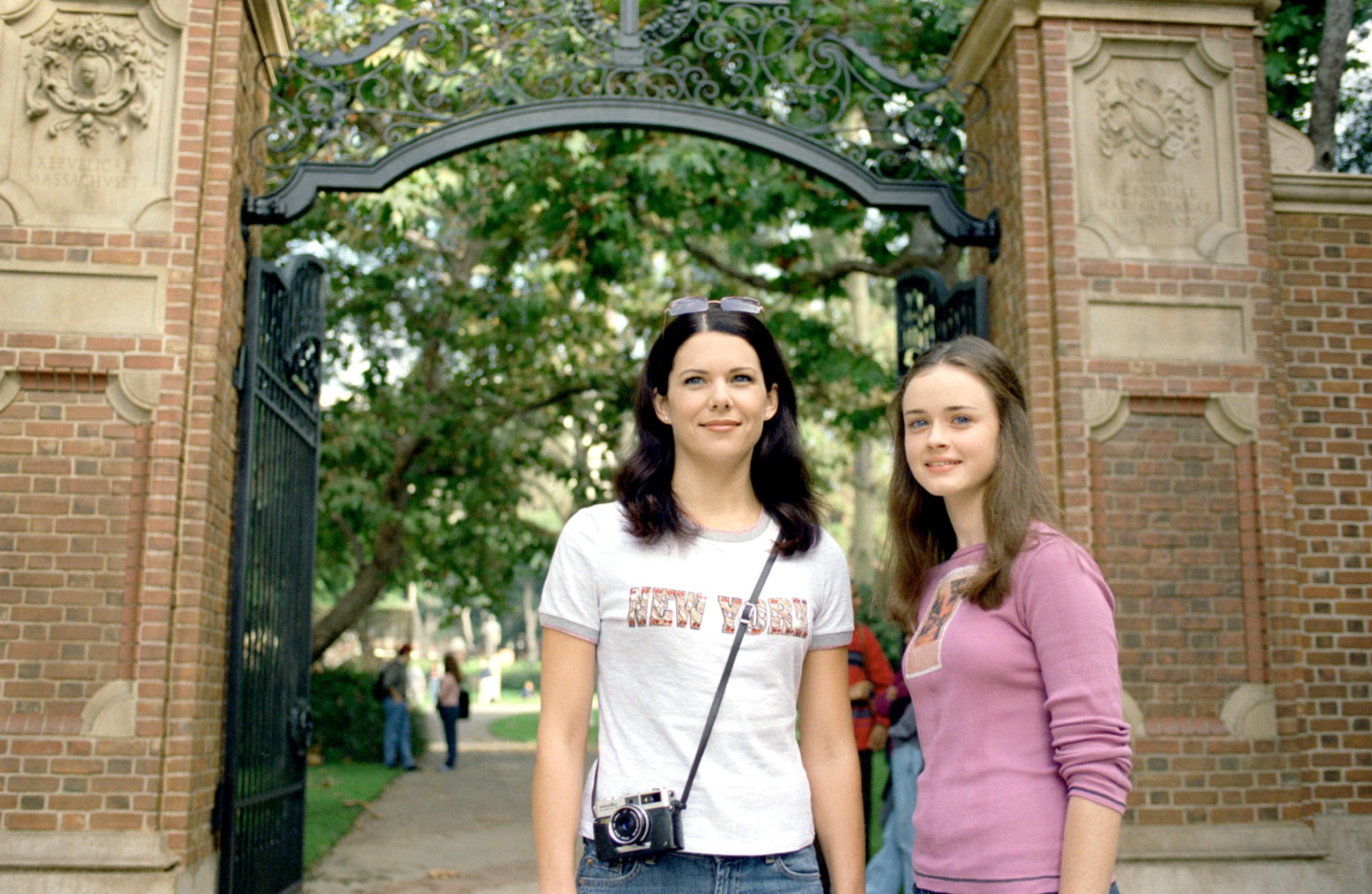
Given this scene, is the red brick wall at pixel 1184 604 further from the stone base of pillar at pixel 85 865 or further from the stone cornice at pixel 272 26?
the stone cornice at pixel 272 26

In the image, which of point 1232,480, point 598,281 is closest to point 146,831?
point 1232,480

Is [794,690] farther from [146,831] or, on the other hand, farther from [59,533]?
[59,533]

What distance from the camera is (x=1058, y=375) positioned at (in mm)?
6082

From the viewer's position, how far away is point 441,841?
10.8m

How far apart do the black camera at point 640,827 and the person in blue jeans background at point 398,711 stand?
1540 centimetres

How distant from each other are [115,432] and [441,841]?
6245mm

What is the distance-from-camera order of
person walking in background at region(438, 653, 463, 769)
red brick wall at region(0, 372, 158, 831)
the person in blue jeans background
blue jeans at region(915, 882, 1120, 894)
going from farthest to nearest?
1. person walking in background at region(438, 653, 463, 769)
2. the person in blue jeans background
3. red brick wall at region(0, 372, 158, 831)
4. blue jeans at region(915, 882, 1120, 894)

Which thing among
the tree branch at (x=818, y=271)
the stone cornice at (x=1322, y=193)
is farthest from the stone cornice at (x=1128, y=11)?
the tree branch at (x=818, y=271)

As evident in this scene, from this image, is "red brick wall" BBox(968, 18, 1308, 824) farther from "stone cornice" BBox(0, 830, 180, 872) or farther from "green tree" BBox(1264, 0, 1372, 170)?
"stone cornice" BBox(0, 830, 180, 872)

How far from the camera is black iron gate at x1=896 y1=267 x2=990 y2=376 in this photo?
6.65 meters

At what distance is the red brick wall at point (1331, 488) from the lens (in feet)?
20.1

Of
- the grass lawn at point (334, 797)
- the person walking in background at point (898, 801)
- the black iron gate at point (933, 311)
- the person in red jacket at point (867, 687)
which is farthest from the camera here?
the grass lawn at point (334, 797)

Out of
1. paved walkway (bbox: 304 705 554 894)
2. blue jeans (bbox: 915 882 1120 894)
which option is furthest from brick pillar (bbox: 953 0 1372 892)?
paved walkway (bbox: 304 705 554 894)

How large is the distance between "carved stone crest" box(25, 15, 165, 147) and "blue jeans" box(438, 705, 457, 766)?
1358 cm
